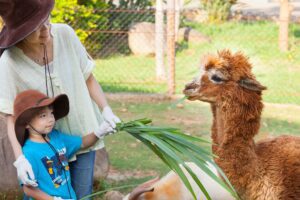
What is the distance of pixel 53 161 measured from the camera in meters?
3.55

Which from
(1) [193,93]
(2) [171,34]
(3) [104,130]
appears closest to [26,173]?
(3) [104,130]

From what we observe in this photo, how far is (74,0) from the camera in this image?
12383 mm

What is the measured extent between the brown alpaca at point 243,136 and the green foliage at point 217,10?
1260 cm

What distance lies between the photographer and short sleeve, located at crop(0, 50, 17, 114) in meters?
3.53

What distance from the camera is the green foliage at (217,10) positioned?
53.4 ft

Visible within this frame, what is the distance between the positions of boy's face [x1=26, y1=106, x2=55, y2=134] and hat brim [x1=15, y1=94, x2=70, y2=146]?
0.11 feet

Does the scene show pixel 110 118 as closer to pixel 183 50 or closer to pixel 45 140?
pixel 45 140

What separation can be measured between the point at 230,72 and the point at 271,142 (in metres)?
0.54

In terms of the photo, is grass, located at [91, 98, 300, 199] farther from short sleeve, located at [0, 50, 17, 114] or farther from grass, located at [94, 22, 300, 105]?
short sleeve, located at [0, 50, 17, 114]

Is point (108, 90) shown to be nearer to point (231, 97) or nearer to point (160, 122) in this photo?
point (160, 122)

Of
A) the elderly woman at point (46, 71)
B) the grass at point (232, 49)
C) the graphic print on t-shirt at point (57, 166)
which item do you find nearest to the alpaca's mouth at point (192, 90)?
the elderly woman at point (46, 71)

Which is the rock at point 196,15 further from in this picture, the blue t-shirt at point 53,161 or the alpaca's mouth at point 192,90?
the blue t-shirt at point 53,161

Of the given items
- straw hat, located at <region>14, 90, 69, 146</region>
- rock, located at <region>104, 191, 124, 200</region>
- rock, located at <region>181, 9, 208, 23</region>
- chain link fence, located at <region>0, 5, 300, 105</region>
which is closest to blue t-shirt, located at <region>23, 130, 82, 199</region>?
straw hat, located at <region>14, 90, 69, 146</region>

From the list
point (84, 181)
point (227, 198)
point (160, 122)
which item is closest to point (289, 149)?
point (227, 198)
